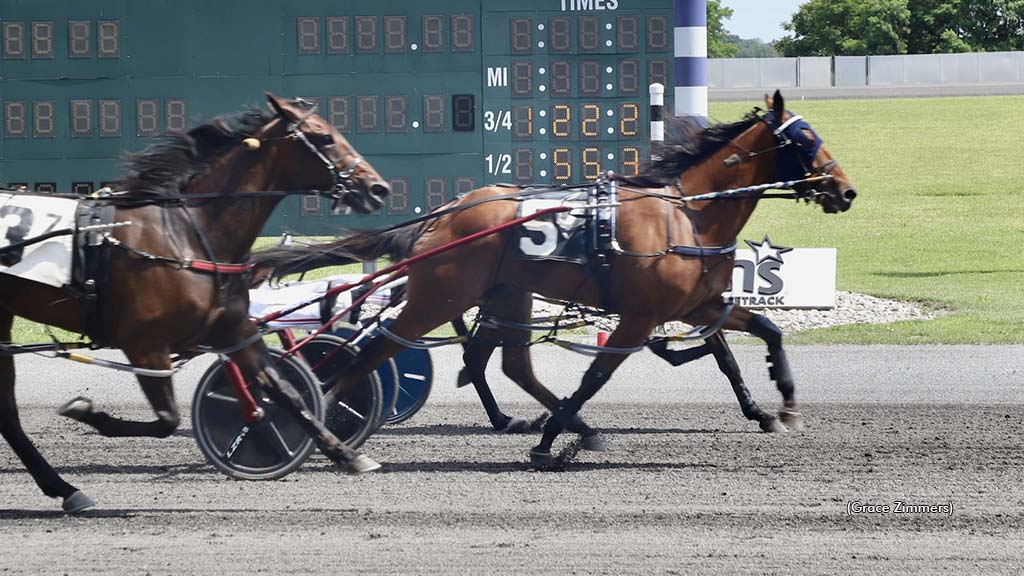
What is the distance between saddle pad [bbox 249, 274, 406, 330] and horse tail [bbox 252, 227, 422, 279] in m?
0.28

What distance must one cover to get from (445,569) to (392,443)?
8.33 feet

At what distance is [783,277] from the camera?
12008mm

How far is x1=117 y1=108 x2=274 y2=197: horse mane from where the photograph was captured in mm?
6164

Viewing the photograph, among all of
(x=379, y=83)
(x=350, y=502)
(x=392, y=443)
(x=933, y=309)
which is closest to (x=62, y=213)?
(x=350, y=502)

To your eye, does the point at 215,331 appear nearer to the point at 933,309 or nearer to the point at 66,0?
the point at 66,0

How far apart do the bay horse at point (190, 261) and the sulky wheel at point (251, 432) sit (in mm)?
287

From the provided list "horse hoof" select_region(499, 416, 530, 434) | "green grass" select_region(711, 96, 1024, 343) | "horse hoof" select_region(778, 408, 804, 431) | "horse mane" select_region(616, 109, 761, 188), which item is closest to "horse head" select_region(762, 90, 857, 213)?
"horse mane" select_region(616, 109, 761, 188)

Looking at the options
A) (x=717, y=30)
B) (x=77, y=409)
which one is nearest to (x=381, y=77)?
(x=77, y=409)

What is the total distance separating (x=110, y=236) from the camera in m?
5.90

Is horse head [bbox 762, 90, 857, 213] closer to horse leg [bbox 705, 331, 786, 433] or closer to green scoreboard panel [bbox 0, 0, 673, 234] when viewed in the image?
horse leg [bbox 705, 331, 786, 433]

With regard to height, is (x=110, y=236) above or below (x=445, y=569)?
above

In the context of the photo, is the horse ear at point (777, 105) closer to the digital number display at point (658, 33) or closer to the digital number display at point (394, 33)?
the digital number display at point (658, 33)

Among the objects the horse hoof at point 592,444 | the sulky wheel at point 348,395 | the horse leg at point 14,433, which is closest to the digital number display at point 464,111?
the sulky wheel at point 348,395

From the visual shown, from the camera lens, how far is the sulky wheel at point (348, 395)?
22.6 feet
